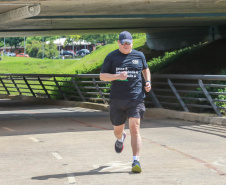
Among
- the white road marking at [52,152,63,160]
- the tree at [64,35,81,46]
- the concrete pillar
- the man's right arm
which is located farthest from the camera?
the tree at [64,35,81,46]

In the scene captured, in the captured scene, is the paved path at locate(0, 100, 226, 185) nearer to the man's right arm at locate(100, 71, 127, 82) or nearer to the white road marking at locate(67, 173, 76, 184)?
the white road marking at locate(67, 173, 76, 184)

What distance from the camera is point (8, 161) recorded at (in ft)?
28.4

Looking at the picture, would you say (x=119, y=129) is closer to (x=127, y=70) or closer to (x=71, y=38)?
(x=127, y=70)

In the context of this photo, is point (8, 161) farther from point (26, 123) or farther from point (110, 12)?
point (110, 12)

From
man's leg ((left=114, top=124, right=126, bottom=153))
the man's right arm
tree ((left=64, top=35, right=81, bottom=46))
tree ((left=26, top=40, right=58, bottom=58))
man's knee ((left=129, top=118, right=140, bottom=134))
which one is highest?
tree ((left=64, top=35, right=81, bottom=46))

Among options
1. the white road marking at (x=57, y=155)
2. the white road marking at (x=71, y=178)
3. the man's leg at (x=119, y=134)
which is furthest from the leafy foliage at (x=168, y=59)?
the white road marking at (x=71, y=178)

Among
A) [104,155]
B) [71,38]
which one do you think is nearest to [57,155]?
[104,155]

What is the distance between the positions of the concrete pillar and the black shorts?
21.3 metres

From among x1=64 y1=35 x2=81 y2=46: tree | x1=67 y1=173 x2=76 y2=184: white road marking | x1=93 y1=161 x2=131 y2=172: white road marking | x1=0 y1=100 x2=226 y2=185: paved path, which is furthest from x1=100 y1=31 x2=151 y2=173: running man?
x1=64 y1=35 x2=81 y2=46: tree

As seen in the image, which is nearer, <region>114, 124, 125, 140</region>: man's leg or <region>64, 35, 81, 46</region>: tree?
<region>114, 124, 125, 140</region>: man's leg

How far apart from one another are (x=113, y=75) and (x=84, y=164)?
1.67 meters

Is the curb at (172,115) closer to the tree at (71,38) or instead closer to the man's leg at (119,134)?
the man's leg at (119,134)

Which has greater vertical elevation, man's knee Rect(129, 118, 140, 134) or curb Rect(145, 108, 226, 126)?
man's knee Rect(129, 118, 140, 134)

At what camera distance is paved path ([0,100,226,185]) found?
7.22 metres
